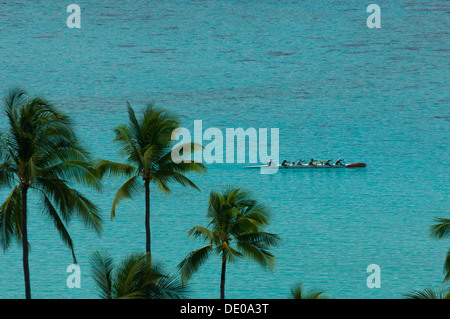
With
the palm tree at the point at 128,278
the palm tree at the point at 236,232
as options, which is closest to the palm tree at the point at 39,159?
the palm tree at the point at 236,232

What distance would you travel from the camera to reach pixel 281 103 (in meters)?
76.0

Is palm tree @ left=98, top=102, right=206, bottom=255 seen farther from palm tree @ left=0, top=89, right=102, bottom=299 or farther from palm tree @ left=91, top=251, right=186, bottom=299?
palm tree @ left=91, top=251, right=186, bottom=299

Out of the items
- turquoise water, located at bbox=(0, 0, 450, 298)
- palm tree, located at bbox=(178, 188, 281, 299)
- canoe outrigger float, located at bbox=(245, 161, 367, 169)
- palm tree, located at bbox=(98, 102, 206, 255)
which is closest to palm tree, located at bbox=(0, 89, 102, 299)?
palm tree, located at bbox=(98, 102, 206, 255)

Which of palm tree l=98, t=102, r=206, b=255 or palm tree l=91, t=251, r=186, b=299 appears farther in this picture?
palm tree l=98, t=102, r=206, b=255

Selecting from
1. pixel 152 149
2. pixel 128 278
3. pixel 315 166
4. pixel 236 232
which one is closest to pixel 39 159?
pixel 152 149

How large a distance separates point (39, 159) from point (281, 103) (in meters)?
55.1

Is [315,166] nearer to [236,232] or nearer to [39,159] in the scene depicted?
[236,232]

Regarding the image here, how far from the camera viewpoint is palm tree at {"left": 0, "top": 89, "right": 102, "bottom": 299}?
22.0 meters

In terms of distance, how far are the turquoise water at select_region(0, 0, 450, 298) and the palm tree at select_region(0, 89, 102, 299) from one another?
24.0 meters

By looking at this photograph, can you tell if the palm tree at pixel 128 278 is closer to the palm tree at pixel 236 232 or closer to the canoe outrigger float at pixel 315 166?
the palm tree at pixel 236 232

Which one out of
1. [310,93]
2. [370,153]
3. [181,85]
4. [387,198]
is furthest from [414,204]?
[181,85]

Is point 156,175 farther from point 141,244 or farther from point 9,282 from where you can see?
point 141,244

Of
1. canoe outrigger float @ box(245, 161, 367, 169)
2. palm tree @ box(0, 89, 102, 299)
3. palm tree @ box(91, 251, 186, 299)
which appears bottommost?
palm tree @ box(91, 251, 186, 299)
